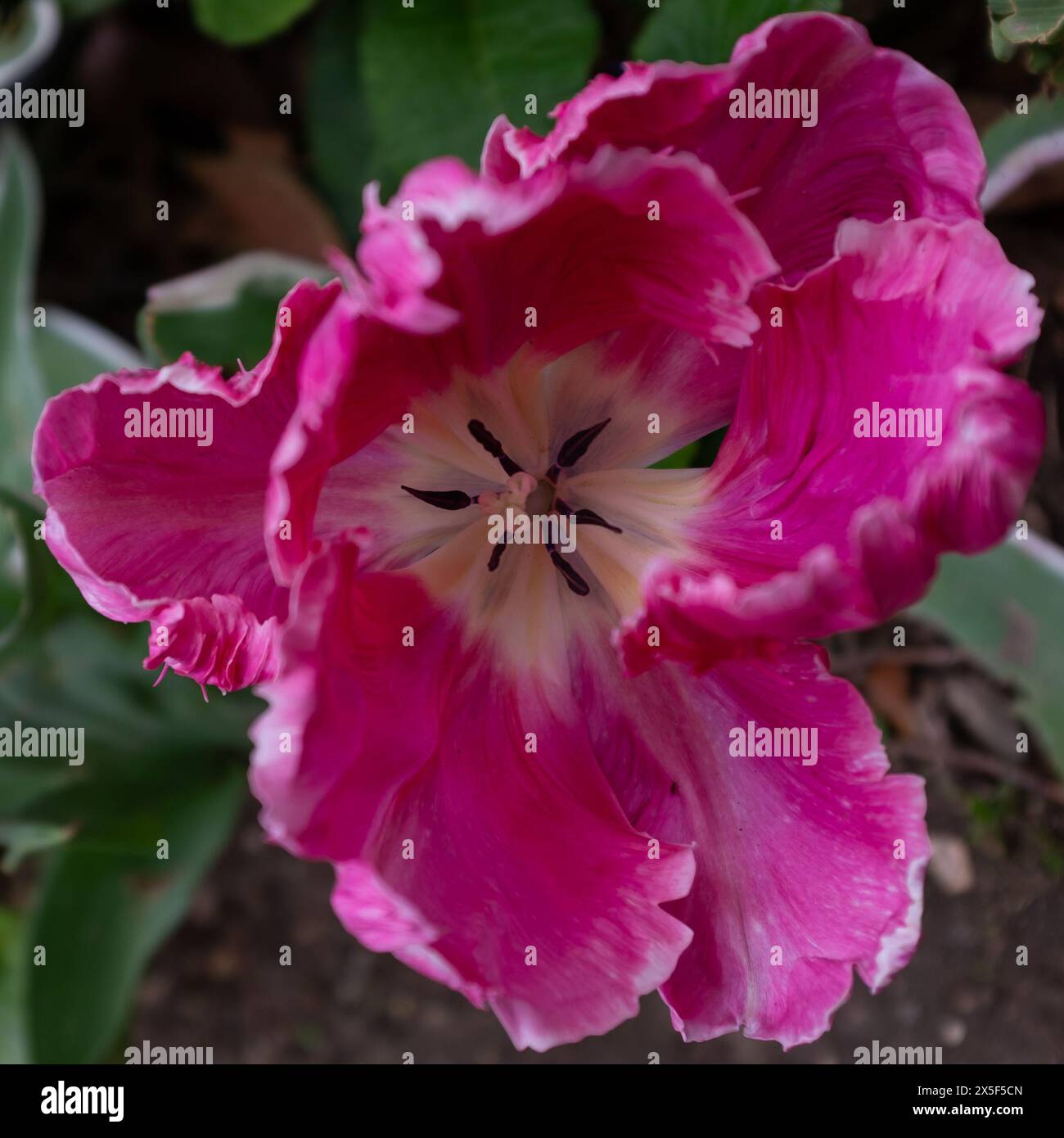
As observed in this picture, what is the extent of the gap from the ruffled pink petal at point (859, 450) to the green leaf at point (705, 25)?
28cm

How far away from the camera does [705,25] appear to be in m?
0.83

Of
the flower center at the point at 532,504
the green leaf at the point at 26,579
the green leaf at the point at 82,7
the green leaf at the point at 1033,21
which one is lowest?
the green leaf at the point at 26,579

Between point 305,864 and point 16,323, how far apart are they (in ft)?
2.54

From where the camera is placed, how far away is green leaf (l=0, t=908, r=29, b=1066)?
113cm

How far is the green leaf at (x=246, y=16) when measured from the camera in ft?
3.58

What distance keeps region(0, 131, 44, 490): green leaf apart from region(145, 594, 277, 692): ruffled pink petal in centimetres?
55

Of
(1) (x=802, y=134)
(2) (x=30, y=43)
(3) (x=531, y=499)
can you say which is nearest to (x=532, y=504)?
(3) (x=531, y=499)

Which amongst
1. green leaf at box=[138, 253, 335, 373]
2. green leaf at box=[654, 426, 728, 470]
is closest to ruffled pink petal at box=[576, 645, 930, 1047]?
green leaf at box=[654, 426, 728, 470]

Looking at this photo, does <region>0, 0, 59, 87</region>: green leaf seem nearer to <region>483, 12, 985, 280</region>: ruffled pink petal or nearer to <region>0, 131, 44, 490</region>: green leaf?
<region>0, 131, 44, 490</region>: green leaf

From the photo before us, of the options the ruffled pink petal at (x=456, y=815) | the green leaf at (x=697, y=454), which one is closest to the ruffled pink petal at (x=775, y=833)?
the ruffled pink petal at (x=456, y=815)

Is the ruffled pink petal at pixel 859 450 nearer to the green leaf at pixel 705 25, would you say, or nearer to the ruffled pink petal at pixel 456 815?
the ruffled pink petal at pixel 456 815

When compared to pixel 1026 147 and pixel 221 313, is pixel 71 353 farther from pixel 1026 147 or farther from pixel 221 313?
pixel 1026 147

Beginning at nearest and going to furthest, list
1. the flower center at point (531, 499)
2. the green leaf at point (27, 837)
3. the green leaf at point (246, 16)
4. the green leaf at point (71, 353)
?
the flower center at point (531, 499), the green leaf at point (27, 837), the green leaf at point (246, 16), the green leaf at point (71, 353)

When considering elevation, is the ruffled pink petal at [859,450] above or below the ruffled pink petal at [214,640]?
above
